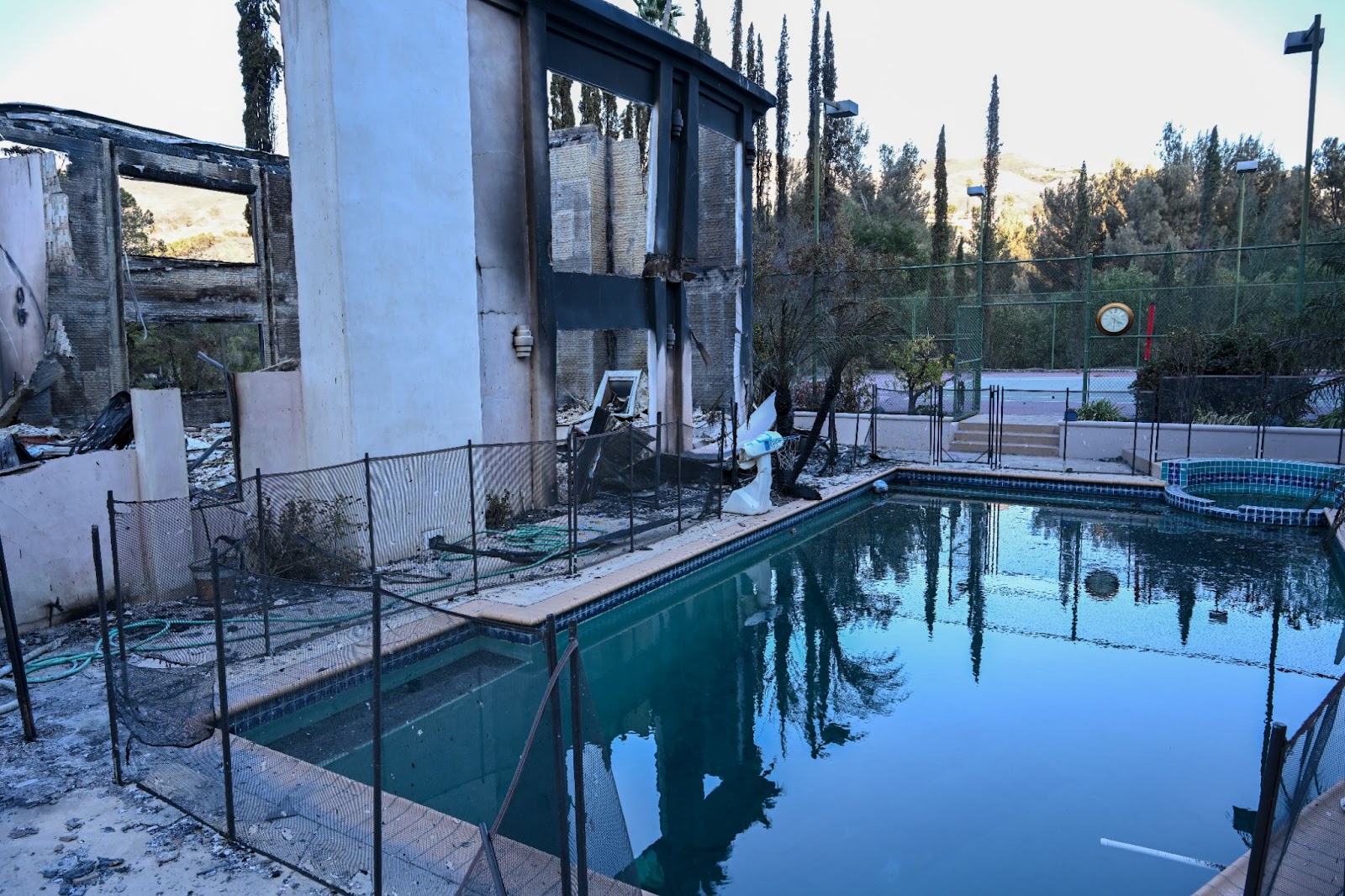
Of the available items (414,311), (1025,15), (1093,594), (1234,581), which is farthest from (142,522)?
(1025,15)

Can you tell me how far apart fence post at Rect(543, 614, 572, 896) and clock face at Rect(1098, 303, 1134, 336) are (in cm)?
1846

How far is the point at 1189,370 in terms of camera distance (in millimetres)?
16281

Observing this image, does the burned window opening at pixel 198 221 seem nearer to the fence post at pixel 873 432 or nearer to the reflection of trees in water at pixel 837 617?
the fence post at pixel 873 432

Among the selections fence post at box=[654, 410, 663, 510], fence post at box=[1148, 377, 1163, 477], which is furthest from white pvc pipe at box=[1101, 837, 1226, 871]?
fence post at box=[1148, 377, 1163, 477]

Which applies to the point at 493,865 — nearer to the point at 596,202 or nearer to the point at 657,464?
the point at 657,464

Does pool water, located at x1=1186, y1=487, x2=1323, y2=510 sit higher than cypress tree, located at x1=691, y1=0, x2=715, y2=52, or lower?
lower

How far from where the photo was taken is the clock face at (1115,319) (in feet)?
60.8

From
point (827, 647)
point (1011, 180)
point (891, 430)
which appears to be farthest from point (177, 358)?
point (1011, 180)

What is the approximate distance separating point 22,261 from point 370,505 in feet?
42.6

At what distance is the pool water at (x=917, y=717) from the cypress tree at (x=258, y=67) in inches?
788

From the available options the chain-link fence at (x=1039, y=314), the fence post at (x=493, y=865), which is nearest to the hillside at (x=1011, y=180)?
the chain-link fence at (x=1039, y=314)

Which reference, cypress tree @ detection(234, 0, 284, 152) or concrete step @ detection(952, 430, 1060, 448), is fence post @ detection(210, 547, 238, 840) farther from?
cypress tree @ detection(234, 0, 284, 152)

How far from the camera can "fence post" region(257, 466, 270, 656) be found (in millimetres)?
5836

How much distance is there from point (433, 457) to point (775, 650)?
13.7 ft
